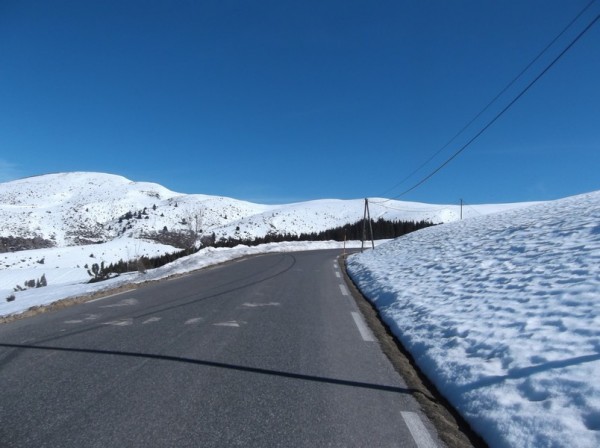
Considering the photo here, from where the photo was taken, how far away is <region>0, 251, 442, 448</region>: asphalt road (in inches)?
135

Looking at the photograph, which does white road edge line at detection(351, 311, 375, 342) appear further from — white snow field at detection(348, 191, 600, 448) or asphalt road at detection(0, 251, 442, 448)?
white snow field at detection(348, 191, 600, 448)

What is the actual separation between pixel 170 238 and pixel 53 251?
1317 centimetres

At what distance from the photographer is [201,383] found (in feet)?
14.8

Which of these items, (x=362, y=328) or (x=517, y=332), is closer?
(x=517, y=332)

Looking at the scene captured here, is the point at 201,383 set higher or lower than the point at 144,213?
lower

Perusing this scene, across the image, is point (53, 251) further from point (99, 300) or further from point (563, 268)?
point (563, 268)

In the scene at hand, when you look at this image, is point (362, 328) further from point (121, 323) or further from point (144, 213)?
point (144, 213)

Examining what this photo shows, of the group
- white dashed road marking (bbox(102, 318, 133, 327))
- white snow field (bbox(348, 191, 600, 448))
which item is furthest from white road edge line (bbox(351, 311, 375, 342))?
white dashed road marking (bbox(102, 318, 133, 327))

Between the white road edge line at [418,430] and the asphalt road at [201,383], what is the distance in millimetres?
16

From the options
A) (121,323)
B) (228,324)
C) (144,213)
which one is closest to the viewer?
(228,324)

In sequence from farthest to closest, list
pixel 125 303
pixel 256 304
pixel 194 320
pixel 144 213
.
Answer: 1. pixel 144 213
2. pixel 125 303
3. pixel 256 304
4. pixel 194 320

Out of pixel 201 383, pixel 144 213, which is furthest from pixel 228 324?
pixel 144 213

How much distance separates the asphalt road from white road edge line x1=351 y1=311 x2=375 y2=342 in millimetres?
48

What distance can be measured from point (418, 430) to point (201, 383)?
85.4 inches
